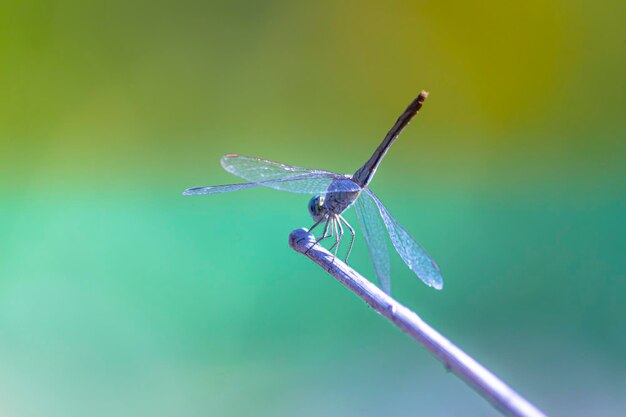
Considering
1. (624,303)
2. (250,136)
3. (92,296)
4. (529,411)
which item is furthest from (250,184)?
(624,303)

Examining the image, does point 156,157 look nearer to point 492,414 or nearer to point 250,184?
point 250,184

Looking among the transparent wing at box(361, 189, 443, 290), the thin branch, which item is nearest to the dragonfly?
the transparent wing at box(361, 189, 443, 290)

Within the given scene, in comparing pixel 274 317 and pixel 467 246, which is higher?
pixel 274 317

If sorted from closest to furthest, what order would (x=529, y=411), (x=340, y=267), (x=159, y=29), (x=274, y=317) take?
1. (x=529, y=411)
2. (x=340, y=267)
3. (x=159, y=29)
4. (x=274, y=317)

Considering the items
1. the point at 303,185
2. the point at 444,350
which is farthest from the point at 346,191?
the point at 444,350

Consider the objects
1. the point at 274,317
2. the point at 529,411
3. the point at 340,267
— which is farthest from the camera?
the point at 274,317

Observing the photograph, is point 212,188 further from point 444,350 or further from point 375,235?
point 444,350

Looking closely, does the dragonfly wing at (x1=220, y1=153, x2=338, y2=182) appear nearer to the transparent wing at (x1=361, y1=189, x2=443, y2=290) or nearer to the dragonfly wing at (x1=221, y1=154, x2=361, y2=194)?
the dragonfly wing at (x1=221, y1=154, x2=361, y2=194)

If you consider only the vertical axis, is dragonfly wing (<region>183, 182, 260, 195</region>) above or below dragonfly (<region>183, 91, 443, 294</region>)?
above
